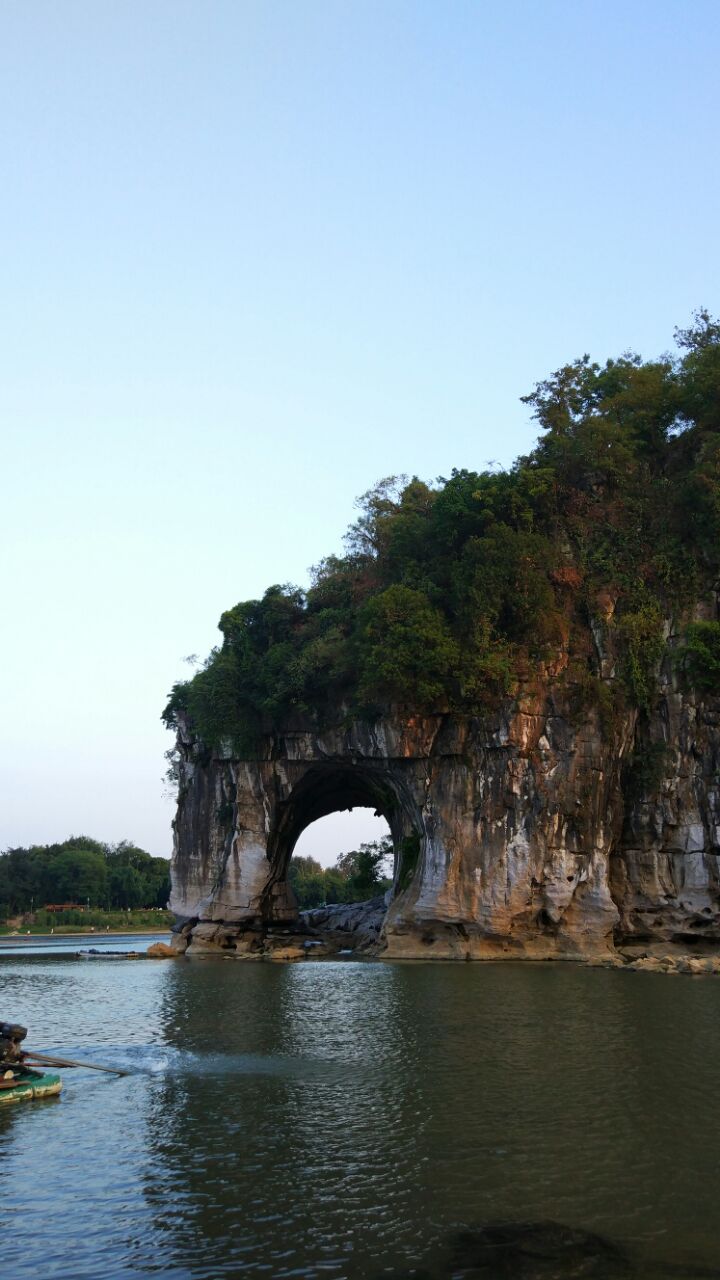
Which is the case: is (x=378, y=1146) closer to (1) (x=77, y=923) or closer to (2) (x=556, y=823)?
(2) (x=556, y=823)

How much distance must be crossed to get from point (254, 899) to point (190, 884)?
168 inches

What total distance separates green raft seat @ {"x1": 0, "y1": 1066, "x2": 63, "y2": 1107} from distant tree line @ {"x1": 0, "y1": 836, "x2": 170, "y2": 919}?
64.5 m

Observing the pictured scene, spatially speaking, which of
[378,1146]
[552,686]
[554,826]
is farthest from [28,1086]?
[552,686]

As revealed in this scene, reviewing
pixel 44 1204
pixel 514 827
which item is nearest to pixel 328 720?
pixel 514 827

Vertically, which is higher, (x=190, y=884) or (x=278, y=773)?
(x=278, y=773)

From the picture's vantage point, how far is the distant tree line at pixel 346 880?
47594 millimetres

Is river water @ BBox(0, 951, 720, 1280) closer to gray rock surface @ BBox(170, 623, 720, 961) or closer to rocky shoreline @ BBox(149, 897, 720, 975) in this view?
rocky shoreline @ BBox(149, 897, 720, 975)

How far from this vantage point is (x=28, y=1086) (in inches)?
527

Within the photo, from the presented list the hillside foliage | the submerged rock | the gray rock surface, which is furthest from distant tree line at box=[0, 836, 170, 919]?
the submerged rock

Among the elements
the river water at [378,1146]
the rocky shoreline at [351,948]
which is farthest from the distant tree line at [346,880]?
the river water at [378,1146]

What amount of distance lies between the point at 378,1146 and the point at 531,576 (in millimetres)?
23840

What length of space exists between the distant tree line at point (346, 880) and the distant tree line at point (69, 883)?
40.6ft

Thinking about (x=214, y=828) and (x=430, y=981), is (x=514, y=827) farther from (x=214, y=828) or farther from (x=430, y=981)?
(x=214, y=828)

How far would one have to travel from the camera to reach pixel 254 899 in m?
40.1
